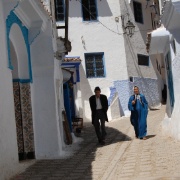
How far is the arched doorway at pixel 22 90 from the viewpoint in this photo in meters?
7.52

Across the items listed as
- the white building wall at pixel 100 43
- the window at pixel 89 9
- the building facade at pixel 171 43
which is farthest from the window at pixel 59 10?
the building facade at pixel 171 43

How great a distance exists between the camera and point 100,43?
18.3 metres

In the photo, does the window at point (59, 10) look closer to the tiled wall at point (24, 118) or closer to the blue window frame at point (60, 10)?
the blue window frame at point (60, 10)

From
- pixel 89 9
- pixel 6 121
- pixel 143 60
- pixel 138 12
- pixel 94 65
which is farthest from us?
pixel 138 12

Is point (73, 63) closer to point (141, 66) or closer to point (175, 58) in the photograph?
point (141, 66)

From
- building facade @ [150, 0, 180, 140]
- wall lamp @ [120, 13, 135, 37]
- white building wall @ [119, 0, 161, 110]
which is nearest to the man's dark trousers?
building facade @ [150, 0, 180, 140]

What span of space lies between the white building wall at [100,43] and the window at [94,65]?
21cm

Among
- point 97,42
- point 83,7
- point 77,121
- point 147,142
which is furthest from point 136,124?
point 83,7

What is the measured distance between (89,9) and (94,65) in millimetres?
3008

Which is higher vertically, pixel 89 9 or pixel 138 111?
pixel 89 9

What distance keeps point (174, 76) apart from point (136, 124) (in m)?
1.70

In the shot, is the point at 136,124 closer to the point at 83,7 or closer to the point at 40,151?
the point at 40,151

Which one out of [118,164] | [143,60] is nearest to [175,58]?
[118,164]

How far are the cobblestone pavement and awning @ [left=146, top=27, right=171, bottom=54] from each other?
264 cm
